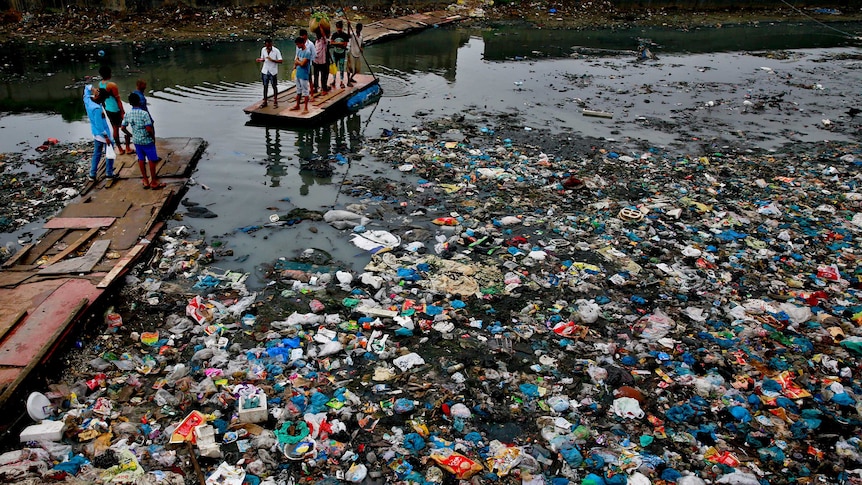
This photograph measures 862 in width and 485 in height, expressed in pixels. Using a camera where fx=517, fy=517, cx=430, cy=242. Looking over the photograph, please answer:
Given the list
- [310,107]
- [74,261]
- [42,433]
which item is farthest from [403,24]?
[42,433]

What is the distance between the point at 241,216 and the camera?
6449mm

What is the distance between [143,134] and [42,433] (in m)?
4.04

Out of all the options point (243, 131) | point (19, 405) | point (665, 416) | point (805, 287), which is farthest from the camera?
point (243, 131)

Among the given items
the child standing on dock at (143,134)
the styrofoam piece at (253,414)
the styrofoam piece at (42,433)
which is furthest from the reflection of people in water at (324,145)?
the styrofoam piece at (42,433)

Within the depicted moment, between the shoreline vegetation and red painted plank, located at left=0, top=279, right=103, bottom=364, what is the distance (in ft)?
47.9

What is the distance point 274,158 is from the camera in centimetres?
829

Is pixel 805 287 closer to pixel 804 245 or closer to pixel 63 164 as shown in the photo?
pixel 804 245

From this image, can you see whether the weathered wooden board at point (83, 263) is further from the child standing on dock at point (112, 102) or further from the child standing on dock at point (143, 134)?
the child standing on dock at point (112, 102)

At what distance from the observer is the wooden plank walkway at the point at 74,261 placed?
3.82m

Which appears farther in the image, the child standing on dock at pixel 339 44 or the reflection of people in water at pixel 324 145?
the child standing on dock at pixel 339 44

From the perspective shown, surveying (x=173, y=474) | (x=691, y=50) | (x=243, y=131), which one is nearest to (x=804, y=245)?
(x=173, y=474)

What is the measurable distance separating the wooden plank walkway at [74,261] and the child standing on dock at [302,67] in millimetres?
2677

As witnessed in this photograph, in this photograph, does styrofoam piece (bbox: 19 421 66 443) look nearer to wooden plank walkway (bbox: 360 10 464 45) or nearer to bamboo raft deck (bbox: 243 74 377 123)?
bamboo raft deck (bbox: 243 74 377 123)

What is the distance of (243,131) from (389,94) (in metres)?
3.85
